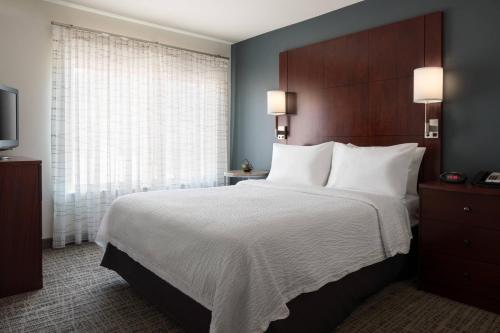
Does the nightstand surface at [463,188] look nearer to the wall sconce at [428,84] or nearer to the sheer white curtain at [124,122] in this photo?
the wall sconce at [428,84]

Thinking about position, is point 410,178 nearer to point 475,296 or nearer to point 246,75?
point 475,296

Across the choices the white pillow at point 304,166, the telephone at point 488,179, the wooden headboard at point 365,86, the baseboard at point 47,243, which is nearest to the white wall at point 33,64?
the baseboard at point 47,243

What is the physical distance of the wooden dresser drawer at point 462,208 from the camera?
2.29 metres

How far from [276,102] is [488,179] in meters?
2.32

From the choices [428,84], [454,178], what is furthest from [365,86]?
[454,178]

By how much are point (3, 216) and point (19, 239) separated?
0.20 meters

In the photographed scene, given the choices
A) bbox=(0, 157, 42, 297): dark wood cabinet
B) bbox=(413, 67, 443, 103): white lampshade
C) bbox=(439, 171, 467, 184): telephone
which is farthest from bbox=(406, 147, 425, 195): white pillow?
bbox=(0, 157, 42, 297): dark wood cabinet

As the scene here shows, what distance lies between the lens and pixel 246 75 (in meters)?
4.97

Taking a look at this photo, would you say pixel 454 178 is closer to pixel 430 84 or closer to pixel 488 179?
pixel 488 179

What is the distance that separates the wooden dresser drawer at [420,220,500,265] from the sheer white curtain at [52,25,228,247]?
2932mm

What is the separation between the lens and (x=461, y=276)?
8.05 feet

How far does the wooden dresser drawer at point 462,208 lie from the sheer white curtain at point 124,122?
9.60ft

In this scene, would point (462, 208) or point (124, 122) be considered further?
point (124, 122)

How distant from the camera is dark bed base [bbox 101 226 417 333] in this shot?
5.98 ft
